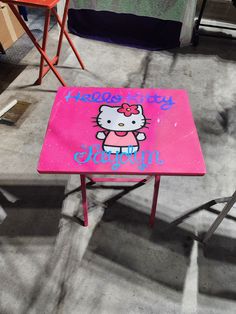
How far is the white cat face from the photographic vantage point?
1495mm

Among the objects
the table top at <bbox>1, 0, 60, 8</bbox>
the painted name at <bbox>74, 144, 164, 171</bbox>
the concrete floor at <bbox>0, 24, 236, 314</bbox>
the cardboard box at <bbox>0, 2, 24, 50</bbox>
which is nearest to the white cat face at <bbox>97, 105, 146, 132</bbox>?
the painted name at <bbox>74, 144, 164, 171</bbox>

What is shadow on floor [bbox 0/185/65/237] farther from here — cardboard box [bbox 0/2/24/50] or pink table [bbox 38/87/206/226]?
cardboard box [bbox 0/2/24/50]

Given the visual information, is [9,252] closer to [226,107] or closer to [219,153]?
[219,153]

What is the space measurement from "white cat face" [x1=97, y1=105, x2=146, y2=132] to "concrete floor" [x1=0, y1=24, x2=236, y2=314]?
0.57 meters

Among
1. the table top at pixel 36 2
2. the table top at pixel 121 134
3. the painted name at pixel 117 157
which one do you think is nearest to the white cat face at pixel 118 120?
the table top at pixel 121 134

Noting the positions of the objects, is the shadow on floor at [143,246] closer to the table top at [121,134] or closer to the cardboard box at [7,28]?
the table top at [121,134]

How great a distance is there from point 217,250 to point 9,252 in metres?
1.25

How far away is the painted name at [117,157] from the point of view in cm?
130

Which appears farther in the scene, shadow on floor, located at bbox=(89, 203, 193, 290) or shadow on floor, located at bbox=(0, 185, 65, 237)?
shadow on floor, located at bbox=(0, 185, 65, 237)

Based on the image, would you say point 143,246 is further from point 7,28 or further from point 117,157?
point 7,28

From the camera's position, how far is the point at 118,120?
153 centimetres

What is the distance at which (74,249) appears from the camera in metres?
1.58

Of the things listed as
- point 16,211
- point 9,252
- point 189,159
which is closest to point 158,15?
point 189,159

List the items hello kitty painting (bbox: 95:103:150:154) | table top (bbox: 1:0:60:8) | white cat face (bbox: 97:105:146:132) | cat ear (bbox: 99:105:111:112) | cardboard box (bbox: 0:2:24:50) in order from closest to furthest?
hello kitty painting (bbox: 95:103:150:154) → white cat face (bbox: 97:105:146:132) → cat ear (bbox: 99:105:111:112) → table top (bbox: 1:0:60:8) → cardboard box (bbox: 0:2:24:50)
